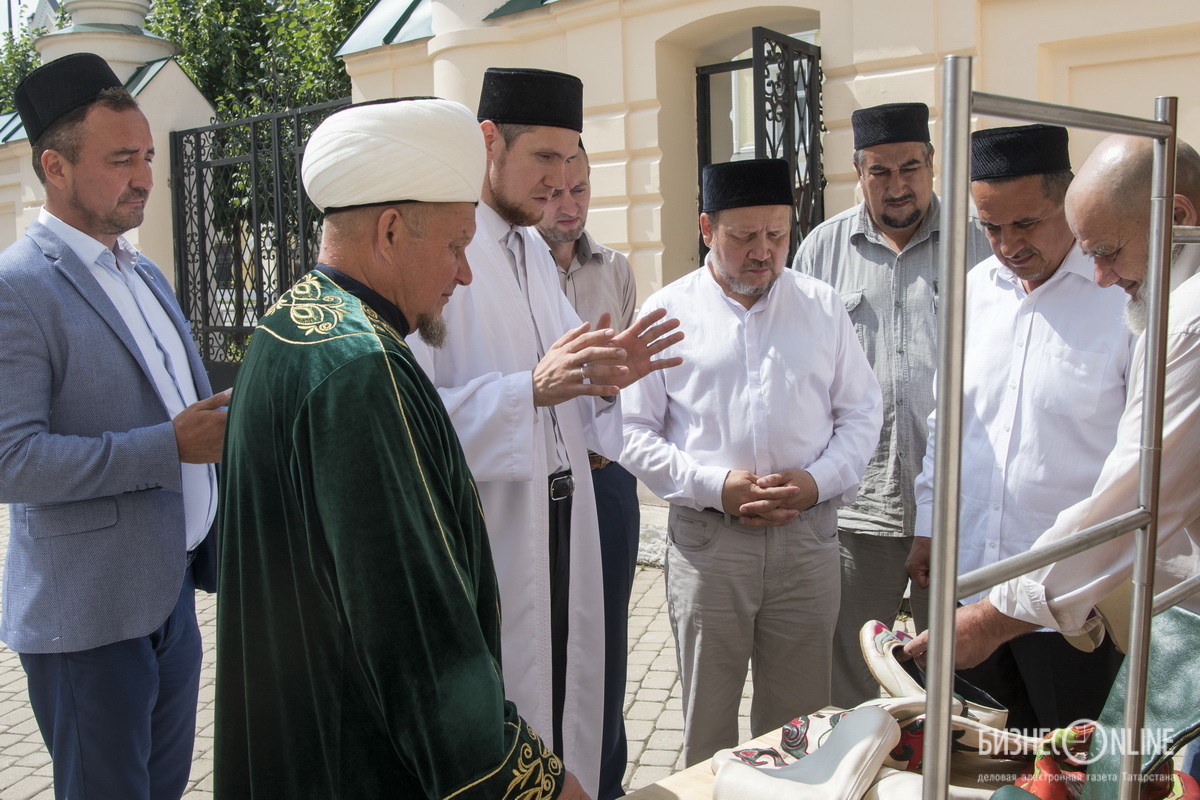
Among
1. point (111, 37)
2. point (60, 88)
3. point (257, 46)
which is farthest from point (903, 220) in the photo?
point (257, 46)

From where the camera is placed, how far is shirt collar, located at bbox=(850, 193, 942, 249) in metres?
3.54

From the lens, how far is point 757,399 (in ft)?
10.4

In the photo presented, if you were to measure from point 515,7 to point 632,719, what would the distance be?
4714 mm

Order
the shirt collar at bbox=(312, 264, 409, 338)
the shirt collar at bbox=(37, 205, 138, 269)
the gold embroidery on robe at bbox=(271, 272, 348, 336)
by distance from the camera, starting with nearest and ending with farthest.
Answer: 1. the gold embroidery on robe at bbox=(271, 272, 348, 336)
2. the shirt collar at bbox=(312, 264, 409, 338)
3. the shirt collar at bbox=(37, 205, 138, 269)

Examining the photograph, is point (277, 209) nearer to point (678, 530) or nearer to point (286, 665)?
point (678, 530)

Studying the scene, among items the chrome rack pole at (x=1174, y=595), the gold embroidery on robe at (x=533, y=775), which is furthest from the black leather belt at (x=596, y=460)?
the chrome rack pole at (x=1174, y=595)

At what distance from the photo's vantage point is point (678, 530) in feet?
10.6

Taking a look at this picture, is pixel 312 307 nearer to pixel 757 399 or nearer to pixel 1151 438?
pixel 1151 438

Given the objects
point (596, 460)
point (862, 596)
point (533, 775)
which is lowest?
point (862, 596)

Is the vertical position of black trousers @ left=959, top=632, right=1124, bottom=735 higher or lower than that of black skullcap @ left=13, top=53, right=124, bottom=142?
lower

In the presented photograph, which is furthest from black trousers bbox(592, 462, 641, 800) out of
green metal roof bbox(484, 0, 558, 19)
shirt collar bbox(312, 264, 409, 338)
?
green metal roof bbox(484, 0, 558, 19)

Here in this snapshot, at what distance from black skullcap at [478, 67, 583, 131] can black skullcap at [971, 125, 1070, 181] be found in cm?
115

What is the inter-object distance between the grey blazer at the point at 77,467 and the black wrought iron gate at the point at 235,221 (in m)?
6.37

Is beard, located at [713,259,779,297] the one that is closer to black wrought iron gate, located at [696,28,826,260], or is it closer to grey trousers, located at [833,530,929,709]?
grey trousers, located at [833,530,929,709]
